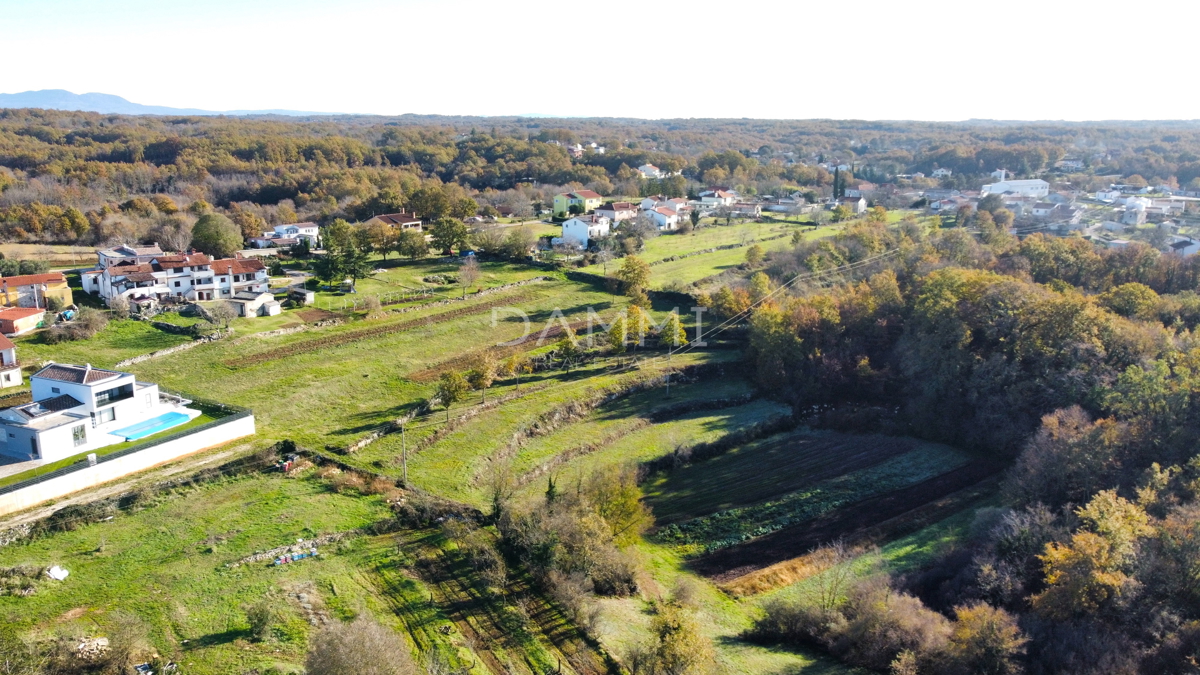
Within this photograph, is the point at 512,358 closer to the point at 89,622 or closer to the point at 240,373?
the point at 240,373

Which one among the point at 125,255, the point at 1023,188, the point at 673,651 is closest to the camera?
the point at 673,651

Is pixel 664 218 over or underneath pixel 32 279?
over

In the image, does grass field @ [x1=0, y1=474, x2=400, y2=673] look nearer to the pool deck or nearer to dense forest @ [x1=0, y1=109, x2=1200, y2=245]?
the pool deck

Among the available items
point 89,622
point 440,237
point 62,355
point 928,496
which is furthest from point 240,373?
point 928,496

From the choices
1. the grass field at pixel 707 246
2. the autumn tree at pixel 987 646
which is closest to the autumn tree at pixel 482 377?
the grass field at pixel 707 246

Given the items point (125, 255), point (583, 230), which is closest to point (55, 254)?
point (125, 255)

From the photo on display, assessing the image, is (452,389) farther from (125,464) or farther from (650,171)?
(650,171)
